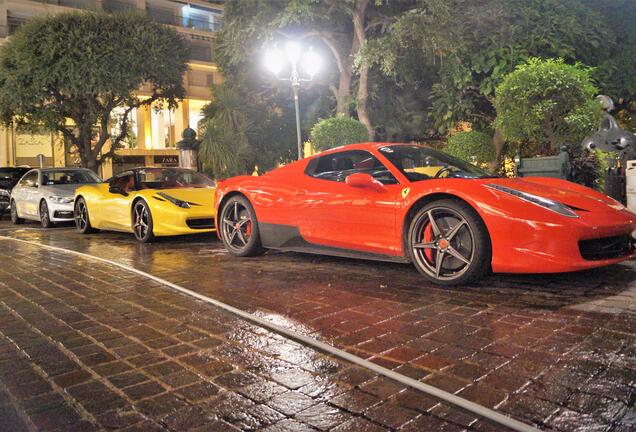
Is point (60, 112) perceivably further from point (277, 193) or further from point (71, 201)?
point (277, 193)

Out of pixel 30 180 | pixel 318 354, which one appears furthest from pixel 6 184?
pixel 318 354

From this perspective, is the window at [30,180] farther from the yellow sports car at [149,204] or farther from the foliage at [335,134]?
the foliage at [335,134]

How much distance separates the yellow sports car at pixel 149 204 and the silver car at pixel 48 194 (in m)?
1.85

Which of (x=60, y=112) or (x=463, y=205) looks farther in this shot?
(x=60, y=112)

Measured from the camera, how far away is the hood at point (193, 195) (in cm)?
857

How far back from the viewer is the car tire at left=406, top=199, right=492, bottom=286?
14.3ft

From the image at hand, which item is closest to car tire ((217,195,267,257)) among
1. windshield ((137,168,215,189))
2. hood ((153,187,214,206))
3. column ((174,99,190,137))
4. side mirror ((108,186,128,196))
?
hood ((153,187,214,206))

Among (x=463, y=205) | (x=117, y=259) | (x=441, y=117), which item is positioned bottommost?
(x=117, y=259)

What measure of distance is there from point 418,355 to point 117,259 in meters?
5.18

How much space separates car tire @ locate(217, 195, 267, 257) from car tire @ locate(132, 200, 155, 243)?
7.10 feet

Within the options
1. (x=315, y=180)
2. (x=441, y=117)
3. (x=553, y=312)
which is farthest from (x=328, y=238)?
(x=441, y=117)

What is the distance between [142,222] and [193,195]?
3.21 feet

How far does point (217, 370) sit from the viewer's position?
2.81 meters

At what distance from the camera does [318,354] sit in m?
3.01
